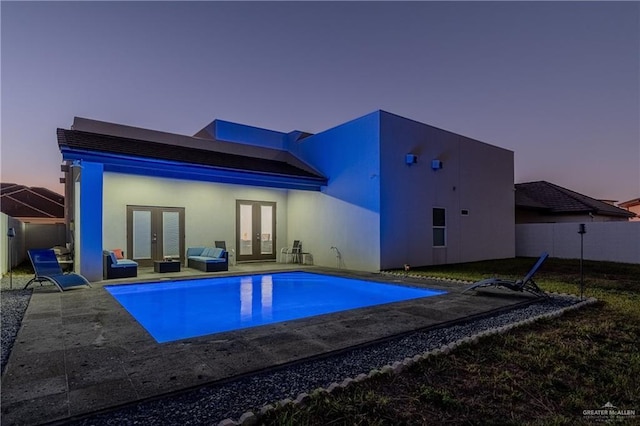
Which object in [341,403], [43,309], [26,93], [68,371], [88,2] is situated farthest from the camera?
[26,93]

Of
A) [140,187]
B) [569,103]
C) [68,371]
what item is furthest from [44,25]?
[569,103]

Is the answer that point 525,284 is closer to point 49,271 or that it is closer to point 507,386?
point 507,386

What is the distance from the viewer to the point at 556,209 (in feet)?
70.9

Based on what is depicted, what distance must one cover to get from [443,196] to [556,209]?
39.6 feet

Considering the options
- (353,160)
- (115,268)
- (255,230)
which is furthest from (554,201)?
(115,268)

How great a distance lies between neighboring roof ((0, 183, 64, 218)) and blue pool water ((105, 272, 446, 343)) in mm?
23595

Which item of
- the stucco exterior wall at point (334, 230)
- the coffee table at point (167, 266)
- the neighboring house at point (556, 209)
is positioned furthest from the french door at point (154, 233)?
the neighboring house at point (556, 209)

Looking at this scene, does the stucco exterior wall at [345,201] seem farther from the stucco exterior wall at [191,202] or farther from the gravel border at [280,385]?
the gravel border at [280,385]

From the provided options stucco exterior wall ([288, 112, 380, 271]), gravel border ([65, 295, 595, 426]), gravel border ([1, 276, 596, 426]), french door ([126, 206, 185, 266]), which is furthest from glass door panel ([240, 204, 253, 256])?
gravel border ([65, 295, 595, 426])

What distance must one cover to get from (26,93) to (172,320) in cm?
1152

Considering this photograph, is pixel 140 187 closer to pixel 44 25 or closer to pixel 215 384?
pixel 44 25

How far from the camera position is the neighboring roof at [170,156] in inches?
386

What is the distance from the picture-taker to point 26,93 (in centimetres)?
1220

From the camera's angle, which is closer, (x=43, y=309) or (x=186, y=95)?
(x=43, y=309)
